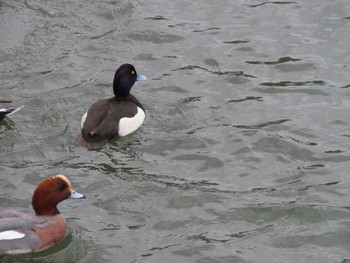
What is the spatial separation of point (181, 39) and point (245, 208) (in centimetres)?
458

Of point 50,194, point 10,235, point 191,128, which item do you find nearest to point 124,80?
point 191,128

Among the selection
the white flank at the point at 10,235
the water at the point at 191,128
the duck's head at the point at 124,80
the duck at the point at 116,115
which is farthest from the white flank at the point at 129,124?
the white flank at the point at 10,235

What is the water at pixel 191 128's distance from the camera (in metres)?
9.41

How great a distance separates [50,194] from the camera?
9.16 meters

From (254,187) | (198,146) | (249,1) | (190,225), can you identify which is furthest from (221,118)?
(249,1)

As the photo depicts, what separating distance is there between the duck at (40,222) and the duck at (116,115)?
181 centimetres

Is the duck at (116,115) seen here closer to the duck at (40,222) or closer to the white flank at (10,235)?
the duck at (40,222)

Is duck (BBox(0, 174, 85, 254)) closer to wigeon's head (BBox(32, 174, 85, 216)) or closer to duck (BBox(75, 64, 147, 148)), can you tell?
wigeon's head (BBox(32, 174, 85, 216))

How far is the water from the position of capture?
9.41 metres

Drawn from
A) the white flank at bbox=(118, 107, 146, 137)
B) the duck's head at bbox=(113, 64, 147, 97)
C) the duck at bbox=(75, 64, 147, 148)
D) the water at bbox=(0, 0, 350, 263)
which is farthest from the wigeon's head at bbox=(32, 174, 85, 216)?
the duck's head at bbox=(113, 64, 147, 97)

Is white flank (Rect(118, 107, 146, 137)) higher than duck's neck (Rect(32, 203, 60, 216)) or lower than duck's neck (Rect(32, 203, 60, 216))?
higher

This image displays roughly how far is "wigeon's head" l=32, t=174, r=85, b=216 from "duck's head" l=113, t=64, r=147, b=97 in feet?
9.52

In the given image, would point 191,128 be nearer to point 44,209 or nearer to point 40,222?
point 44,209

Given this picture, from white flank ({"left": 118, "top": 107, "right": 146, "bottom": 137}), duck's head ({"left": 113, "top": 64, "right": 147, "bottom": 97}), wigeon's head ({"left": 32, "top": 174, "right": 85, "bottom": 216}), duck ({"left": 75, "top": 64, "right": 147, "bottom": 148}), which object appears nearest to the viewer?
wigeon's head ({"left": 32, "top": 174, "right": 85, "bottom": 216})
